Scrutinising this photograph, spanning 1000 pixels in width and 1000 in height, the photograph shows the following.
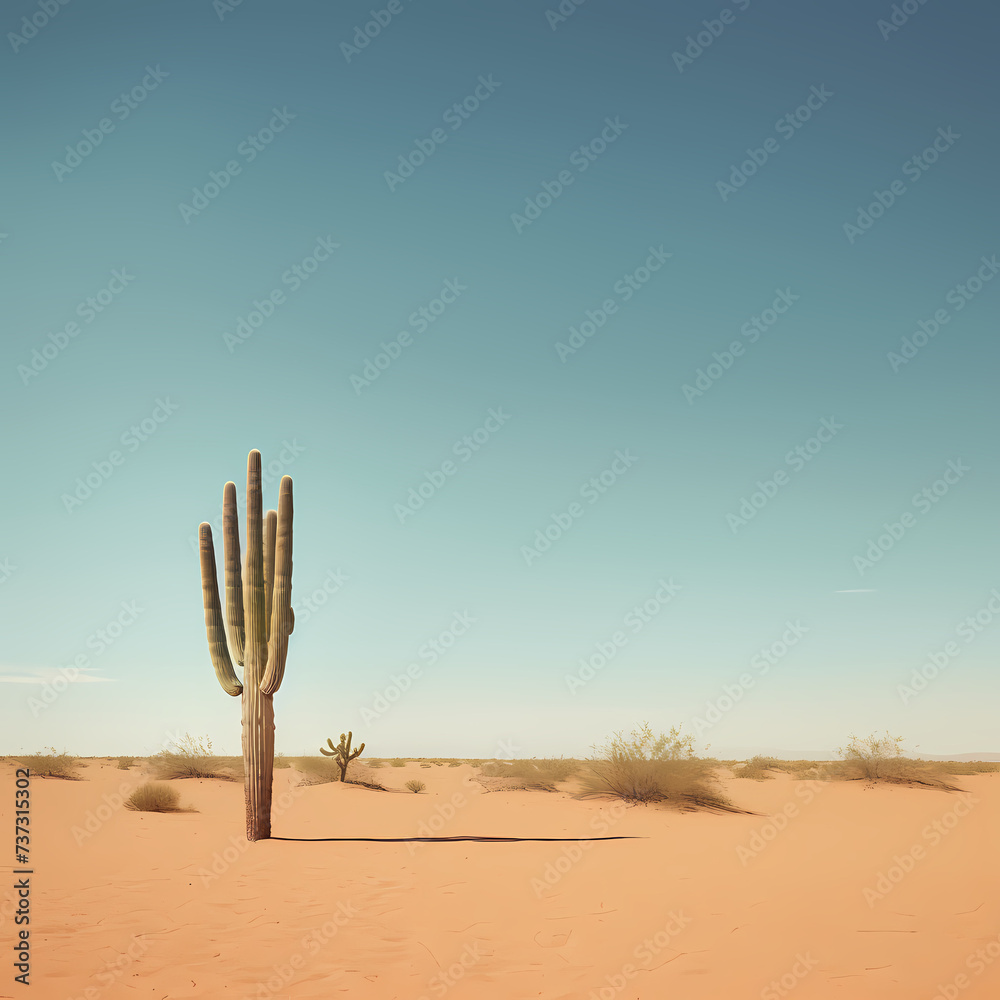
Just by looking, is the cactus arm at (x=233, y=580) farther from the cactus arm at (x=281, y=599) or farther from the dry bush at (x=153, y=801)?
the dry bush at (x=153, y=801)

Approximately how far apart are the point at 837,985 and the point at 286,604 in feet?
29.6


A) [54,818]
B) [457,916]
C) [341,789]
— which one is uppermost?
[457,916]

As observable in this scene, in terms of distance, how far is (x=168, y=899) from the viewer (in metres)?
8.50

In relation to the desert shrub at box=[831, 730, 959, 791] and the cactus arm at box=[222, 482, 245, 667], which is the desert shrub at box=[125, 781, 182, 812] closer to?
the cactus arm at box=[222, 482, 245, 667]

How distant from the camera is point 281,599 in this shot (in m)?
12.0

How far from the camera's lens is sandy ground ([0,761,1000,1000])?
6.02m

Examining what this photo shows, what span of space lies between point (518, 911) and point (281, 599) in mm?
6202

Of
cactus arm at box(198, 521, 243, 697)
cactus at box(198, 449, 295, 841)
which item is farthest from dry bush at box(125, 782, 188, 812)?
cactus arm at box(198, 521, 243, 697)

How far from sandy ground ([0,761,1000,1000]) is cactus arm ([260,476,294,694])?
2.63 m

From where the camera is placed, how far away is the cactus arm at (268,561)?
1229 cm

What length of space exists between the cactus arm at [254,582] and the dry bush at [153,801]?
19.3ft

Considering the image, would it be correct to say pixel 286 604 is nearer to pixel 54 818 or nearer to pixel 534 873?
pixel 534 873

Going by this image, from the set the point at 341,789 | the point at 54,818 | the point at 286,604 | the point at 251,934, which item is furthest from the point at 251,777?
the point at 341,789

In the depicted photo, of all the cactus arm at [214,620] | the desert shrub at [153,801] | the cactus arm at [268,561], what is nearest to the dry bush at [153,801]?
the desert shrub at [153,801]
